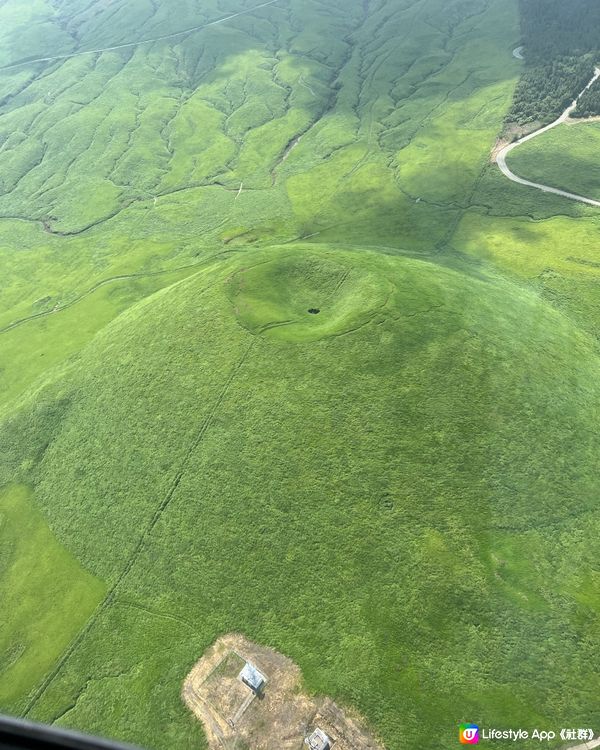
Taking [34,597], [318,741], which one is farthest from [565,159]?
[34,597]

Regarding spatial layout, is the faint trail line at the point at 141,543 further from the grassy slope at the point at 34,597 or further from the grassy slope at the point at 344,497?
the grassy slope at the point at 34,597

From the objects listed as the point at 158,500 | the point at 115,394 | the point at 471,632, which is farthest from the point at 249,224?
the point at 471,632

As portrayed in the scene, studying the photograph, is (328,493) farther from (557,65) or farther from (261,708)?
(557,65)

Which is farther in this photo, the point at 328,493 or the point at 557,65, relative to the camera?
the point at 557,65

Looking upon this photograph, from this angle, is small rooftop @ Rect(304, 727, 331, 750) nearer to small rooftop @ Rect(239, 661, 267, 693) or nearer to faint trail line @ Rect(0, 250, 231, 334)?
small rooftop @ Rect(239, 661, 267, 693)

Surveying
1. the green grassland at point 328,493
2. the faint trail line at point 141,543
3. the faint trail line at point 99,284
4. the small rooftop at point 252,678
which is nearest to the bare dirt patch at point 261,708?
the small rooftop at point 252,678

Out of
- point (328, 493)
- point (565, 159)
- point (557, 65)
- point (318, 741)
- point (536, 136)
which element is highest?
point (328, 493)
